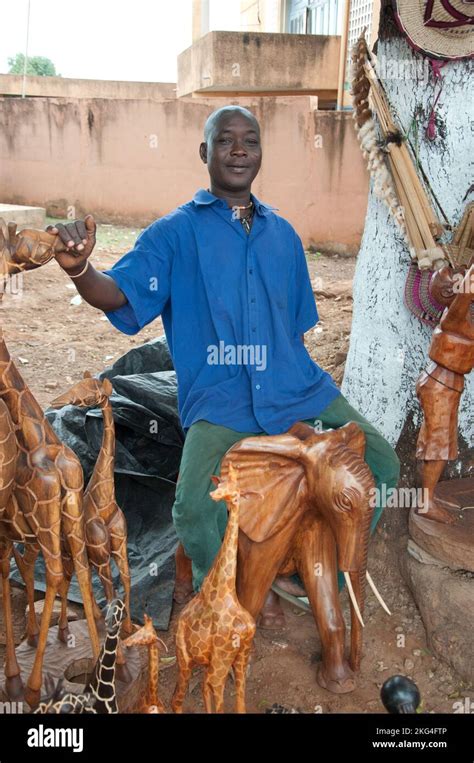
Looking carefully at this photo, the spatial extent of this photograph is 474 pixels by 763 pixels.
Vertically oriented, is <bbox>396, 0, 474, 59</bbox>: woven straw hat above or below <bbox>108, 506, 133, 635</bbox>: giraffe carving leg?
above

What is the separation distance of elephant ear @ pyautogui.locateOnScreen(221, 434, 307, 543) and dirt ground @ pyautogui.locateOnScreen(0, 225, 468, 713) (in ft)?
2.51

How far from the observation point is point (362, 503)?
1.97m

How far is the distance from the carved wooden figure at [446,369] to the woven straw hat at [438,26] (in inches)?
37.3

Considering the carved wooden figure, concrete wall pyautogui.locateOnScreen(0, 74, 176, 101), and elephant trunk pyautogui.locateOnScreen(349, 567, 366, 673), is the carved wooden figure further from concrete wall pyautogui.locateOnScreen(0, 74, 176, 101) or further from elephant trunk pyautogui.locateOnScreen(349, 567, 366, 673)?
concrete wall pyautogui.locateOnScreen(0, 74, 176, 101)

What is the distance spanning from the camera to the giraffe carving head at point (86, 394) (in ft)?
6.57

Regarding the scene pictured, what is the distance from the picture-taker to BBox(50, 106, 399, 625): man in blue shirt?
234 cm

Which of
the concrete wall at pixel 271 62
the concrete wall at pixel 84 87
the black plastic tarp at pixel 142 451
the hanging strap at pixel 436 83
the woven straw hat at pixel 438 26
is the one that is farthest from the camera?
the concrete wall at pixel 84 87

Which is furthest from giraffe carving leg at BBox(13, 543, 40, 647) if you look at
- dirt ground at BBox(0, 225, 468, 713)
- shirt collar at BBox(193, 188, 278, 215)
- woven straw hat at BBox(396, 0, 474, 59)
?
woven straw hat at BBox(396, 0, 474, 59)

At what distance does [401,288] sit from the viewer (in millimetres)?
3125

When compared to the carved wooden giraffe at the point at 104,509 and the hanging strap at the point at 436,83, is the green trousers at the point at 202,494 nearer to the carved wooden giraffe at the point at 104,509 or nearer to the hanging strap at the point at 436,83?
the carved wooden giraffe at the point at 104,509

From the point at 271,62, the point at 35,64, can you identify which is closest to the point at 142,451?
the point at 271,62

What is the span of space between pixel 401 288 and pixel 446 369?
685 millimetres

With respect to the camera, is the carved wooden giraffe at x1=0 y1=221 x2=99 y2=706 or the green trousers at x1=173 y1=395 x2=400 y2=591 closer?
the carved wooden giraffe at x1=0 y1=221 x2=99 y2=706

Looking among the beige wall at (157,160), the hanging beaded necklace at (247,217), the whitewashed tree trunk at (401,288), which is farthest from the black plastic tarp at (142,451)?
the beige wall at (157,160)
